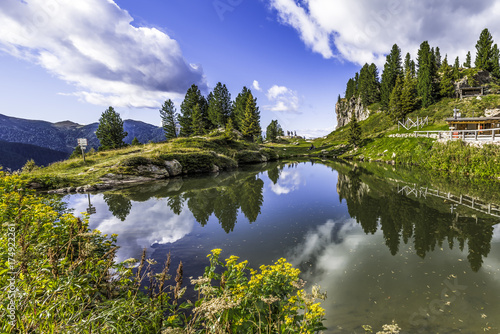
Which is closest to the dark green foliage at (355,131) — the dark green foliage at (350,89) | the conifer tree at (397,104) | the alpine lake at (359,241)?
the conifer tree at (397,104)

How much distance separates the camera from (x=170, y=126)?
69.6 meters

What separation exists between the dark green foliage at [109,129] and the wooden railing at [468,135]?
75730mm

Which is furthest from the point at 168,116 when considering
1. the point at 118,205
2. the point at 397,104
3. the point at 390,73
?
the point at 390,73

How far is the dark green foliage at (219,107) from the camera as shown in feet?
240

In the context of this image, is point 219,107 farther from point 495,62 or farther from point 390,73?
point 495,62

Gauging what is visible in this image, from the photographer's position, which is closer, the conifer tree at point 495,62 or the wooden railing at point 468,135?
the wooden railing at point 468,135

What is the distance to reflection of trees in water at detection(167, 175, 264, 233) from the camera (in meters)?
14.9

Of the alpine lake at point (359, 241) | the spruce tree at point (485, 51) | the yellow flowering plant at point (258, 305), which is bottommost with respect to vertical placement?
the alpine lake at point (359, 241)

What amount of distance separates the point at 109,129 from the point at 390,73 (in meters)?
120

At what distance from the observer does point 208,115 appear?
77.1m

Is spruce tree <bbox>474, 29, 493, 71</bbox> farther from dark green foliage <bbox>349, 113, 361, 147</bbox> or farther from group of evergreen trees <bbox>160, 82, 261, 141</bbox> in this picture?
group of evergreen trees <bbox>160, 82, 261, 141</bbox>

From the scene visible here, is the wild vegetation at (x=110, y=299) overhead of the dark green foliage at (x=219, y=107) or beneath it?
beneath

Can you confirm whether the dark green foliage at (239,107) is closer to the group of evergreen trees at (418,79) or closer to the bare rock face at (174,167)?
the bare rock face at (174,167)

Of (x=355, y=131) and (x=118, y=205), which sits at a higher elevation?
(x=355, y=131)
